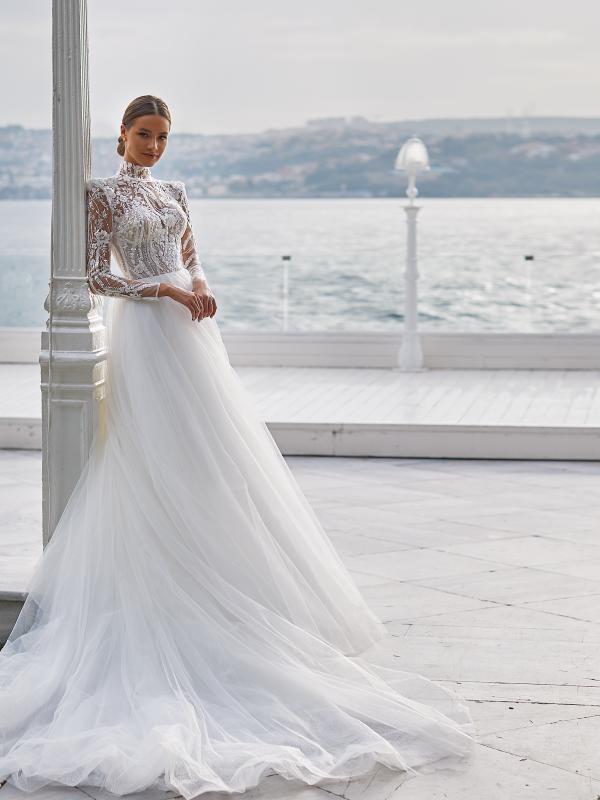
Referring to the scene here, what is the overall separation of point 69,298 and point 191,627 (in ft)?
2.96

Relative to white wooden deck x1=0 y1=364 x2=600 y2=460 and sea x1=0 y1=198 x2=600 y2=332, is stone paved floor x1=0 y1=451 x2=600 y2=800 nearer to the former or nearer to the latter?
white wooden deck x1=0 y1=364 x2=600 y2=460

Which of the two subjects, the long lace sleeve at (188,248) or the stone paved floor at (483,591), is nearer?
the stone paved floor at (483,591)

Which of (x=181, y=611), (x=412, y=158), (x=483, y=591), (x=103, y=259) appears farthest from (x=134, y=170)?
(x=412, y=158)

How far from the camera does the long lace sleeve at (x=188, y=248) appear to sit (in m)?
3.45

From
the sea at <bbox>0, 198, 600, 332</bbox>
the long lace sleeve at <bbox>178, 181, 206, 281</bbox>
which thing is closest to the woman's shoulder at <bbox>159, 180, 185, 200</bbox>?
the long lace sleeve at <bbox>178, 181, 206, 281</bbox>

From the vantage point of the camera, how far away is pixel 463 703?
3016 millimetres

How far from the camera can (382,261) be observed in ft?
149

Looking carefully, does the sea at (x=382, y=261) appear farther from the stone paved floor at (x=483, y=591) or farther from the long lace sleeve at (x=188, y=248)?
the long lace sleeve at (x=188, y=248)

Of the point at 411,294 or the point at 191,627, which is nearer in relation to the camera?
the point at 191,627

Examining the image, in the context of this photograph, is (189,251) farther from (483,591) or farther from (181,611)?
(483,591)

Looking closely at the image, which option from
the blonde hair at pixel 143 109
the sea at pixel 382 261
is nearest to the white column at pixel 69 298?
the blonde hair at pixel 143 109

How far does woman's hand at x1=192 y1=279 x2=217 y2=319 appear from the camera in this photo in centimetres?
334

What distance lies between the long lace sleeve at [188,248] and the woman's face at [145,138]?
0.15 m

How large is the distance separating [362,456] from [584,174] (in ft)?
124
